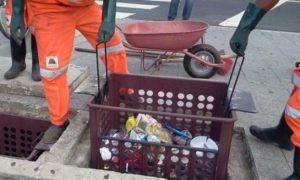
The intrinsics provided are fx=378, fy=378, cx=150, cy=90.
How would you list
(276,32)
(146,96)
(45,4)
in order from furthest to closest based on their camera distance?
1. (276,32)
2. (146,96)
3. (45,4)

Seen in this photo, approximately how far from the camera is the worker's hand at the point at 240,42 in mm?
2336

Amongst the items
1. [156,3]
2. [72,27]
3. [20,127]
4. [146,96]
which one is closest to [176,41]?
[146,96]

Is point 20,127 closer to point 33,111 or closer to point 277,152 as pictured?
point 33,111

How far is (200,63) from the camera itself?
14.6 feet

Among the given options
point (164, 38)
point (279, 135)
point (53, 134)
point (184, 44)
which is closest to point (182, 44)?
point (184, 44)

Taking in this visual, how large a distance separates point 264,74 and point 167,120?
2.20m

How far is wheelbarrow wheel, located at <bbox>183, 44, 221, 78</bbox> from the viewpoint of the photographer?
4434 mm

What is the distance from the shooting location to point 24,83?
3.45m

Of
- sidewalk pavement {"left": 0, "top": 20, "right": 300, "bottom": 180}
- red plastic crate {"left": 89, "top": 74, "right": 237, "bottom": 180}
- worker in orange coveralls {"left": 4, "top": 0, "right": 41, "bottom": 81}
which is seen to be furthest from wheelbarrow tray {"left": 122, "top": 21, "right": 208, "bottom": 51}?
red plastic crate {"left": 89, "top": 74, "right": 237, "bottom": 180}

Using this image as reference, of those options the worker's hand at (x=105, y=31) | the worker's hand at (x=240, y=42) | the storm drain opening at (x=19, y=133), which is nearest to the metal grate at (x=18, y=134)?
the storm drain opening at (x=19, y=133)

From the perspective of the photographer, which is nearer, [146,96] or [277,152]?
[277,152]

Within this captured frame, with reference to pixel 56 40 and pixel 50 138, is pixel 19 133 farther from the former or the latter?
pixel 56 40

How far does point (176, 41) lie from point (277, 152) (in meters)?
1.74

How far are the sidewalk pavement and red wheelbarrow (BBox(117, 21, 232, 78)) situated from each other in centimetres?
20
